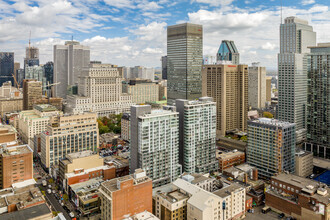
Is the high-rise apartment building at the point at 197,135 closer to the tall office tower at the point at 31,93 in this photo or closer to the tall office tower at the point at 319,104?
the tall office tower at the point at 319,104

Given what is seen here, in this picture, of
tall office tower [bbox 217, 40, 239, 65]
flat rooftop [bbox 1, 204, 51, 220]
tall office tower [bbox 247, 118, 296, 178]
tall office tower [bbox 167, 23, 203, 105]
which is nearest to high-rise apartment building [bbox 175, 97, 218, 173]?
tall office tower [bbox 247, 118, 296, 178]

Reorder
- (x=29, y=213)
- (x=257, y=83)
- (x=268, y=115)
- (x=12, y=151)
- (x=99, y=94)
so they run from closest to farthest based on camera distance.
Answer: (x=29, y=213)
(x=12, y=151)
(x=99, y=94)
(x=268, y=115)
(x=257, y=83)

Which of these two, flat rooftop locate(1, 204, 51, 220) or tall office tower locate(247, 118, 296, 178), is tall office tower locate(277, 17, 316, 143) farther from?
flat rooftop locate(1, 204, 51, 220)

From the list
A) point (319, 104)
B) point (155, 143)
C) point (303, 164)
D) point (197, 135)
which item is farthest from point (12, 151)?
point (319, 104)

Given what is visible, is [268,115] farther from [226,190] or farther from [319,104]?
[226,190]

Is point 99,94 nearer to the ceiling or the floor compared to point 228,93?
nearer to the ceiling

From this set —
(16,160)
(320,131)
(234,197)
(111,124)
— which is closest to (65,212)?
(16,160)
